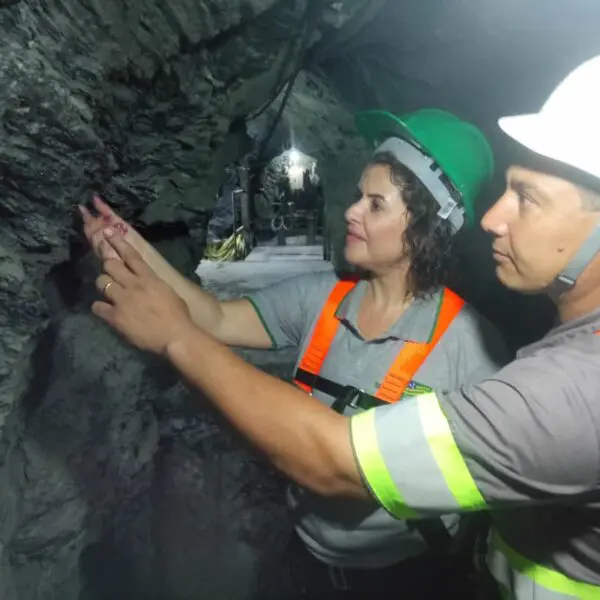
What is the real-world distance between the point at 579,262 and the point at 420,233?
76 centimetres

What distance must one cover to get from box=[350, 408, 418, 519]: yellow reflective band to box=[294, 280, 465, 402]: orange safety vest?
0.72 meters

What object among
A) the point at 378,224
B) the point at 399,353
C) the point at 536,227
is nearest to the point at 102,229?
the point at 378,224

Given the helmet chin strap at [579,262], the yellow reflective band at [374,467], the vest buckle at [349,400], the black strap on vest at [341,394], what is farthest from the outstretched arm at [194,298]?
the helmet chin strap at [579,262]

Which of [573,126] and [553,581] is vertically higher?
[573,126]

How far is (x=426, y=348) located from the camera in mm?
2012

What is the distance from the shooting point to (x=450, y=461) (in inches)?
47.6

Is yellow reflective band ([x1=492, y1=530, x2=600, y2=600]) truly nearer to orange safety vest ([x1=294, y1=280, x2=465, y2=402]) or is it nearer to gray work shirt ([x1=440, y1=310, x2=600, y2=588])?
gray work shirt ([x1=440, y1=310, x2=600, y2=588])

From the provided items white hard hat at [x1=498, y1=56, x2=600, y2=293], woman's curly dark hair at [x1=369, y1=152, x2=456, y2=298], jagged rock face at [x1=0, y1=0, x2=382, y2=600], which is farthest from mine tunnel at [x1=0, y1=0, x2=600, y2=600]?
white hard hat at [x1=498, y1=56, x2=600, y2=293]

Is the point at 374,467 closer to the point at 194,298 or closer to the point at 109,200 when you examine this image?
the point at 194,298

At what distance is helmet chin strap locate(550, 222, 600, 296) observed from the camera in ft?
4.56

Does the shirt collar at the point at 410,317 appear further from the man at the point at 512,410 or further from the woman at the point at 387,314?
the man at the point at 512,410

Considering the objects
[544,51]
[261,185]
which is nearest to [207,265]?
[261,185]

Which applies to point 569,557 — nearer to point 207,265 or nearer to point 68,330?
point 68,330

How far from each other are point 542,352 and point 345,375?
87 cm
